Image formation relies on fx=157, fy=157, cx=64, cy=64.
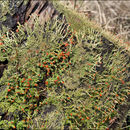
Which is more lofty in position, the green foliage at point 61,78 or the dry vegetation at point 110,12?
the dry vegetation at point 110,12

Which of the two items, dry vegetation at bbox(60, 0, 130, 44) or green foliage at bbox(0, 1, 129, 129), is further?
dry vegetation at bbox(60, 0, 130, 44)

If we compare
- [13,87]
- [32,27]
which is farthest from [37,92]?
[32,27]

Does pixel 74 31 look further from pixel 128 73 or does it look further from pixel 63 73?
pixel 128 73

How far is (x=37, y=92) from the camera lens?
314 cm

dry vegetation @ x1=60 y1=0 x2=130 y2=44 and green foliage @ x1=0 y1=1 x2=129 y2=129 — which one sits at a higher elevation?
dry vegetation @ x1=60 y1=0 x2=130 y2=44

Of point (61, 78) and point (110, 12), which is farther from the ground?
point (110, 12)

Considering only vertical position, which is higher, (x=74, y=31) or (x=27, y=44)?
(x=74, y=31)

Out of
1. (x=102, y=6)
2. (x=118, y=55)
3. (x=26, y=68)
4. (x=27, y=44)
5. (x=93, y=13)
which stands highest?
(x=102, y=6)

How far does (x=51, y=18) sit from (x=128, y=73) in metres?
2.23

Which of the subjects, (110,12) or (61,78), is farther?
(110,12)

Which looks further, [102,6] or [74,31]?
[102,6]

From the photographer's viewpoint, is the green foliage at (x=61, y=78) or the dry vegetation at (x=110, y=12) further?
the dry vegetation at (x=110, y=12)

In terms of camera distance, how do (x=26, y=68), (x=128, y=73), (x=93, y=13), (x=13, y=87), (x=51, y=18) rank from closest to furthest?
(x=13, y=87) → (x=26, y=68) → (x=128, y=73) → (x=51, y=18) → (x=93, y=13)

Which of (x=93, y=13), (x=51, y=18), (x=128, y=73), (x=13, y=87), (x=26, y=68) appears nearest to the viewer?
(x=13, y=87)
